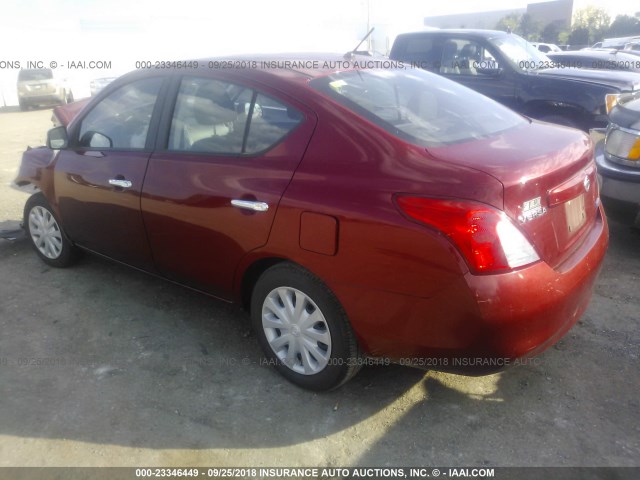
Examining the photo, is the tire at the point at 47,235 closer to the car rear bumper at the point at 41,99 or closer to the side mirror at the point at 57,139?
the side mirror at the point at 57,139

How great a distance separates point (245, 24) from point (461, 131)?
2886 centimetres

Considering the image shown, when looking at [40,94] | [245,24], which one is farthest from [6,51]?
[245,24]

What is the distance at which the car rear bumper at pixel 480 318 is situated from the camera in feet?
7.03

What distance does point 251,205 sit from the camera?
2.69 m

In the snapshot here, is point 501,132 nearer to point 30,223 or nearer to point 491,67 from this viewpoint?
point 30,223

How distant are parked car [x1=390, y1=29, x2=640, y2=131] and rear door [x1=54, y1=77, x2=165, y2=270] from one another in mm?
4921

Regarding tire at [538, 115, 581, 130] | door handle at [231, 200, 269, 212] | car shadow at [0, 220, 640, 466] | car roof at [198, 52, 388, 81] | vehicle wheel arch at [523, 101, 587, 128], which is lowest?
car shadow at [0, 220, 640, 466]

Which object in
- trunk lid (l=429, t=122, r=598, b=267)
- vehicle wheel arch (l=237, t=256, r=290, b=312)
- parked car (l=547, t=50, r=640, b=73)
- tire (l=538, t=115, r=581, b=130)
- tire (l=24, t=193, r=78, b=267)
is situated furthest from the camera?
parked car (l=547, t=50, r=640, b=73)

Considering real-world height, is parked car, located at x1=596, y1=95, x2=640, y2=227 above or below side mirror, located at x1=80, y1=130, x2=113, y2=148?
below

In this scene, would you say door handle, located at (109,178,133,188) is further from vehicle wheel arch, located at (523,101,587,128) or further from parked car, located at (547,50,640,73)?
parked car, located at (547,50,640,73)

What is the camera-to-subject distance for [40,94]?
18516mm

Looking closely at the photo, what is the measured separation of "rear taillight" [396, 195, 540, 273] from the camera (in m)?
2.11

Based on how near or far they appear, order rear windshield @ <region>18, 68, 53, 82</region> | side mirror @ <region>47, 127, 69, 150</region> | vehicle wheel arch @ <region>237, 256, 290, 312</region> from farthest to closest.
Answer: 1. rear windshield @ <region>18, 68, 53, 82</region>
2. side mirror @ <region>47, 127, 69, 150</region>
3. vehicle wheel arch @ <region>237, 256, 290, 312</region>

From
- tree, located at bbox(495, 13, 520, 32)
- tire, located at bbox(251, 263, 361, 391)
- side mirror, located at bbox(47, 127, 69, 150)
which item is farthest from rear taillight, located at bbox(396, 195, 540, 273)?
tree, located at bbox(495, 13, 520, 32)
